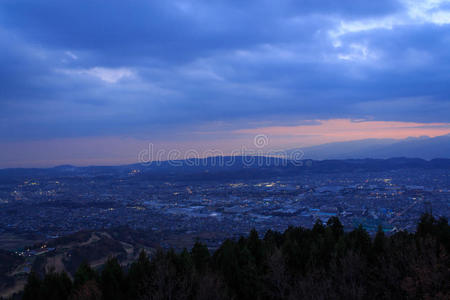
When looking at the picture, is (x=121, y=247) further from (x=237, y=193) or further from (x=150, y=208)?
(x=237, y=193)

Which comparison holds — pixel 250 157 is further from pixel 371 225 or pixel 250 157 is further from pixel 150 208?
pixel 371 225

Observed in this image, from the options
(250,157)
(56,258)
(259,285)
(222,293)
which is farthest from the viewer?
(250,157)

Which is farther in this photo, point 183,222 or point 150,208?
point 150,208

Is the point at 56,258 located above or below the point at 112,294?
below

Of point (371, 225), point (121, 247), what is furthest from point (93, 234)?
point (371, 225)

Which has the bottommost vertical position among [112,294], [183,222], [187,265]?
[183,222]

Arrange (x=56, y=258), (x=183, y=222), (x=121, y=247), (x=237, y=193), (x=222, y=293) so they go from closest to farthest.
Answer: (x=222, y=293)
(x=56, y=258)
(x=121, y=247)
(x=183, y=222)
(x=237, y=193)
